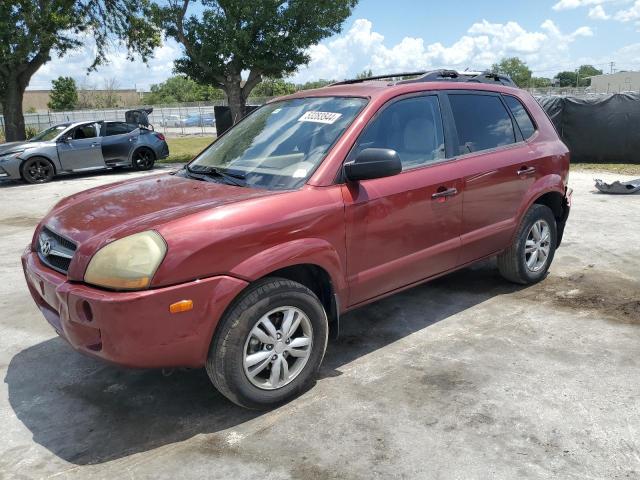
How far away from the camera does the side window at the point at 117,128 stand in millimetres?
15402

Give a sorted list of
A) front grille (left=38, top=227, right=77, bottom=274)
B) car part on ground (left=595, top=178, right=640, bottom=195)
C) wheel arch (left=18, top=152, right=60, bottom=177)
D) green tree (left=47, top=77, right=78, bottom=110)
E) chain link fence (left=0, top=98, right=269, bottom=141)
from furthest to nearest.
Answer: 1. green tree (left=47, top=77, right=78, bottom=110)
2. chain link fence (left=0, top=98, right=269, bottom=141)
3. wheel arch (left=18, top=152, right=60, bottom=177)
4. car part on ground (left=595, top=178, right=640, bottom=195)
5. front grille (left=38, top=227, right=77, bottom=274)

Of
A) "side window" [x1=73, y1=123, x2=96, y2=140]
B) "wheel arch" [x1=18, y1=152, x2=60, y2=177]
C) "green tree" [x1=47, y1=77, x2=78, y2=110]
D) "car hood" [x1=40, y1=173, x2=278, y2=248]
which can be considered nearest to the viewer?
"car hood" [x1=40, y1=173, x2=278, y2=248]

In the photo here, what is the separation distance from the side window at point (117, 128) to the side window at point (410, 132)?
1304 cm

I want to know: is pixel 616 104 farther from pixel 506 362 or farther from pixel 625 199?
pixel 506 362

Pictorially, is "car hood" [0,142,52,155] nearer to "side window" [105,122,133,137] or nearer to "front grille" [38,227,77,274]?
"side window" [105,122,133,137]

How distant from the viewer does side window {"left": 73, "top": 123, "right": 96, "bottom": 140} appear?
48.1 ft

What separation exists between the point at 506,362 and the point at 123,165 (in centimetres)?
1399

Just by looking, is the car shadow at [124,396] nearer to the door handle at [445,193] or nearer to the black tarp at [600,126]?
the door handle at [445,193]

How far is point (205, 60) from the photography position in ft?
59.8

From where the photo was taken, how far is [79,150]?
573 inches

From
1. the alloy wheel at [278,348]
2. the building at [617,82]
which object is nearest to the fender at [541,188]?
the alloy wheel at [278,348]

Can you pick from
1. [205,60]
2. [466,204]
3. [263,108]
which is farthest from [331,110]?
[205,60]

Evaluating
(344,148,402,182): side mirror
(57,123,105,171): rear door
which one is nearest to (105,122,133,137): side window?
(57,123,105,171): rear door

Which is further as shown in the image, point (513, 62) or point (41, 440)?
point (513, 62)
